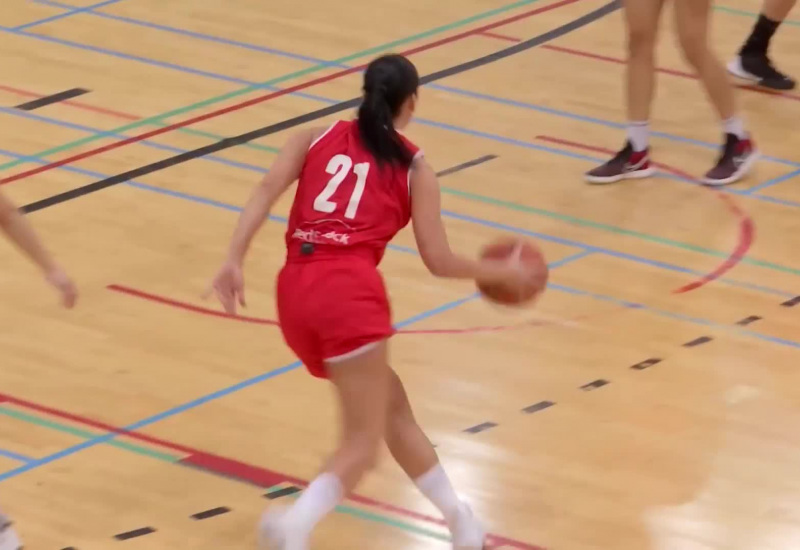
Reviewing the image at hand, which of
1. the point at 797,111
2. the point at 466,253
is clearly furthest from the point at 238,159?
the point at 797,111

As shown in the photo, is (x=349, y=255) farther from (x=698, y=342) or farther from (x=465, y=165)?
(x=465, y=165)

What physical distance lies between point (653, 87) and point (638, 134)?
0.23 m

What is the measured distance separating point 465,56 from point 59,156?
8.37ft

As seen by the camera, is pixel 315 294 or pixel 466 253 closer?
pixel 315 294

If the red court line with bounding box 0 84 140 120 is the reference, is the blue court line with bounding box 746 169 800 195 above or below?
above

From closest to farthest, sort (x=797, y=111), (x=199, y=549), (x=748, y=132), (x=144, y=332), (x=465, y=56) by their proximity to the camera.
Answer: (x=199, y=549) → (x=144, y=332) → (x=748, y=132) → (x=797, y=111) → (x=465, y=56)

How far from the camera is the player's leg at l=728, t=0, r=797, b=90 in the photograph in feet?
29.2

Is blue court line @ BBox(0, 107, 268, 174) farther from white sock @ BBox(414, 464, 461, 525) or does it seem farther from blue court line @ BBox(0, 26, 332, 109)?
white sock @ BBox(414, 464, 461, 525)

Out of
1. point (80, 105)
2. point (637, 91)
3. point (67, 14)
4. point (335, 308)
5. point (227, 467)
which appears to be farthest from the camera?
point (67, 14)

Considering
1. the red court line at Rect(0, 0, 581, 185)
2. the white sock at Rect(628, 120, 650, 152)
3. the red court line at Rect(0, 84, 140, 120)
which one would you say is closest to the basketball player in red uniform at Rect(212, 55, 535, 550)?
the white sock at Rect(628, 120, 650, 152)

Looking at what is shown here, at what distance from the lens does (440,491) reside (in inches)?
180

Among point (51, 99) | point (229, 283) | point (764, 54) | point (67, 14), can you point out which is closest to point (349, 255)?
point (229, 283)

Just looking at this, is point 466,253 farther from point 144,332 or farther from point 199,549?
Result: point 199,549

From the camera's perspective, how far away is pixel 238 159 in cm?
793
